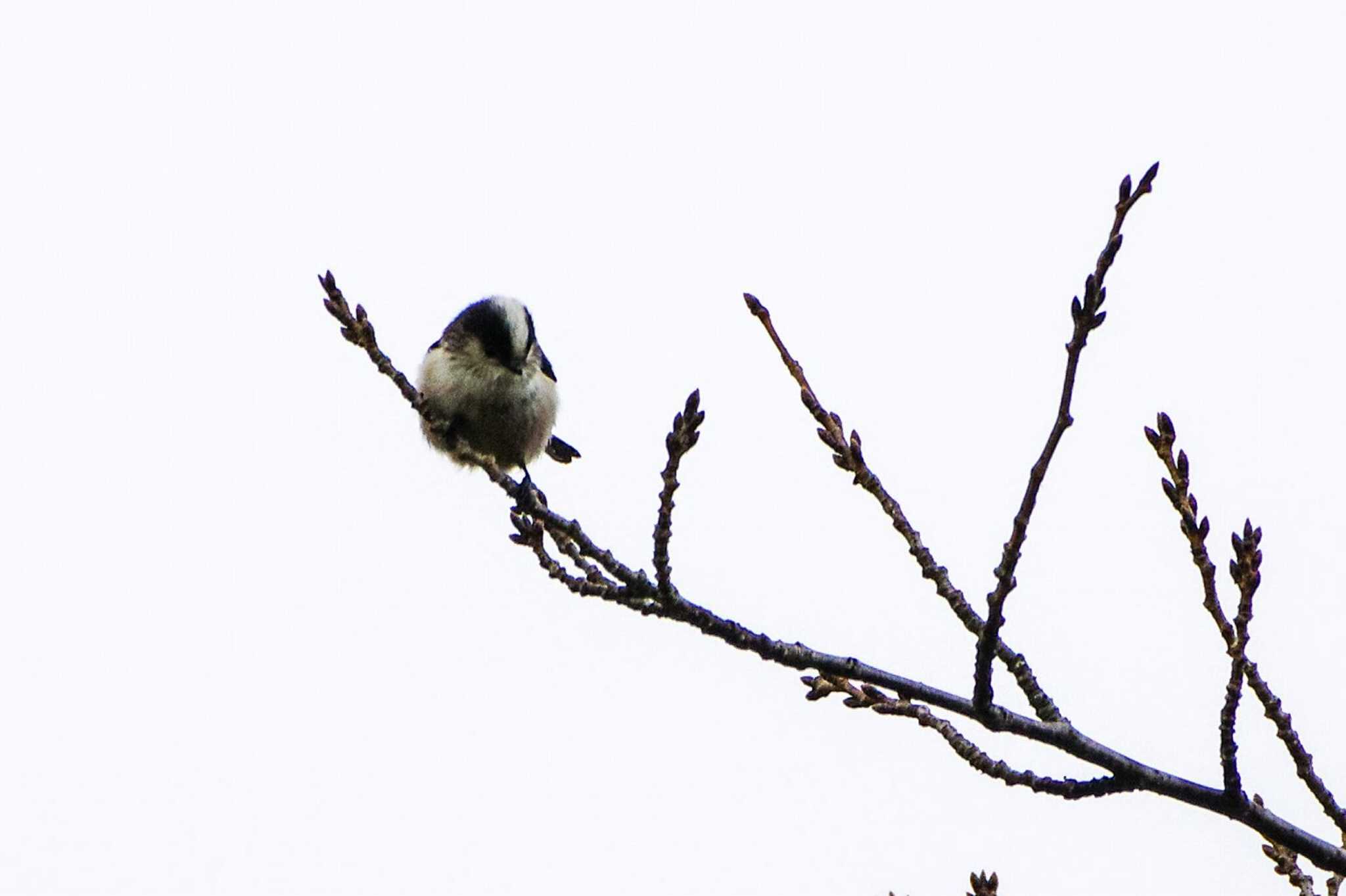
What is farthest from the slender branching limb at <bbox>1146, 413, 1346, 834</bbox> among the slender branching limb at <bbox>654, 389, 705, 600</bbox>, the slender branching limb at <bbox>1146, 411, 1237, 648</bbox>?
the slender branching limb at <bbox>654, 389, 705, 600</bbox>

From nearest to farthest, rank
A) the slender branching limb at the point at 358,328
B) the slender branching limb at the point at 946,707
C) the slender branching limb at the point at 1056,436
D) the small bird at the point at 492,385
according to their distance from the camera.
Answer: the slender branching limb at the point at 1056,436 → the slender branching limb at the point at 946,707 → the slender branching limb at the point at 358,328 → the small bird at the point at 492,385

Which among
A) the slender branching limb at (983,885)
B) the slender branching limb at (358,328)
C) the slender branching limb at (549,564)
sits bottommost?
the slender branching limb at (983,885)

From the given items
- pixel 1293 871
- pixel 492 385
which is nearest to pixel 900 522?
pixel 1293 871

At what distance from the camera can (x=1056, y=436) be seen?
2455 millimetres

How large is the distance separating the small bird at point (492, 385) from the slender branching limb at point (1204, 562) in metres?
3.99

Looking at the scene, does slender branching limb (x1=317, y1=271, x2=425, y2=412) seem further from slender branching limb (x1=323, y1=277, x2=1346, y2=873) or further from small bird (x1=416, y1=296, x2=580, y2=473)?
small bird (x1=416, y1=296, x2=580, y2=473)

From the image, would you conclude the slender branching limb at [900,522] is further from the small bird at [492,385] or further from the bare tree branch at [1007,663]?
the small bird at [492,385]

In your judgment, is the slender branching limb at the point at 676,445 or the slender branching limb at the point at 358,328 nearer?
the slender branching limb at the point at 676,445

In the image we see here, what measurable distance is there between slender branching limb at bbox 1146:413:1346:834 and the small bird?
13.1ft

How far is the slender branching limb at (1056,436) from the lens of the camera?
232cm

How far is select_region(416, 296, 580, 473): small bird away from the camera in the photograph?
253 inches

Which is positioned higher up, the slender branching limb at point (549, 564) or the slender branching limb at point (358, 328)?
the slender branching limb at point (358, 328)

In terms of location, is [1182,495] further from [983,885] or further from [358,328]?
[358,328]

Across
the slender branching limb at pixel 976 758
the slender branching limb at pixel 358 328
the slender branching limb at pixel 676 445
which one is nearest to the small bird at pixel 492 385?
the slender branching limb at pixel 358 328
